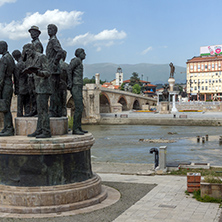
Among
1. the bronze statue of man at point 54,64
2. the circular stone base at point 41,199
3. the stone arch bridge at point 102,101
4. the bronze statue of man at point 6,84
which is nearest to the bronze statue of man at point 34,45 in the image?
the bronze statue of man at point 54,64

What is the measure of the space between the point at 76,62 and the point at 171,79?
184 feet

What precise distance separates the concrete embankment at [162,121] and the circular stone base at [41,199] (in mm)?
44185

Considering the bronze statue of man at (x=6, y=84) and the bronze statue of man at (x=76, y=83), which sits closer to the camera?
the bronze statue of man at (x=6, y=84)

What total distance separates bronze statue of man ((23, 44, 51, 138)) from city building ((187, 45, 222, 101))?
326 feet

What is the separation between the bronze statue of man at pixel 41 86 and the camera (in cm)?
847

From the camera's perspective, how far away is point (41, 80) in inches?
341

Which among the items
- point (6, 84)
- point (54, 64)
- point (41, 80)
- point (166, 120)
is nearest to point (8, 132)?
point (6, 84)

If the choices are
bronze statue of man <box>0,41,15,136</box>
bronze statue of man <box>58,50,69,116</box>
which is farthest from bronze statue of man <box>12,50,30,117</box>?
bronze statue of man <box>58,50,69,116</box>

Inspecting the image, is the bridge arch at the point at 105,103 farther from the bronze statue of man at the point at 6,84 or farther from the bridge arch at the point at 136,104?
the bronze statue of man at the point at 6,84

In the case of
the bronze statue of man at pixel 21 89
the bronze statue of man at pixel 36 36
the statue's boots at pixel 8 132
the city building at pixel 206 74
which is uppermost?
the city building at pixel 206 74

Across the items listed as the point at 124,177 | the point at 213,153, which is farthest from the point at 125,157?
the point at 124,177

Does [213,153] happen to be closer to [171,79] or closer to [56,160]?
[56,160]

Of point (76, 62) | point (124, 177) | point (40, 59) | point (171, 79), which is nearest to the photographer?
point (40, 59)

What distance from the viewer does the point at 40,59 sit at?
8789 mm
